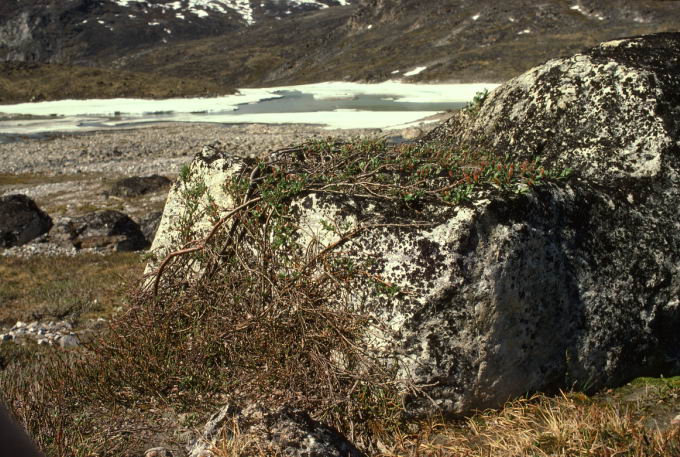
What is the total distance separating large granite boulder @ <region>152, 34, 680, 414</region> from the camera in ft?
13.6

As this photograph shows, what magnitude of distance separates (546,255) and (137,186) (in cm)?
2255

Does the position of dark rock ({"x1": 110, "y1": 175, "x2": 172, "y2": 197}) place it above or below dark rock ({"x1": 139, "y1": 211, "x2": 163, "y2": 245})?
above

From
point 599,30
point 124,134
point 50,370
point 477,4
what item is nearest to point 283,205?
point 50,370

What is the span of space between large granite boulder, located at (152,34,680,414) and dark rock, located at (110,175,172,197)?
65.6 ft

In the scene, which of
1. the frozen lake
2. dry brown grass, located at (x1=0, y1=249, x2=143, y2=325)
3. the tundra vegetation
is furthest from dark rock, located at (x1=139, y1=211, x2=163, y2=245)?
the frozen lake

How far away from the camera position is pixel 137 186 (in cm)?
2452

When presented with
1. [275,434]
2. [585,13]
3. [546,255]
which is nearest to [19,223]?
[275,434]

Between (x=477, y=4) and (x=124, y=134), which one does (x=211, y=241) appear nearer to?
(x=124, y=134)

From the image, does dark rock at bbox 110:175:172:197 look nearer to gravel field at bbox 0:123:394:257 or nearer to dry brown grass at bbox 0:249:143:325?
gravel field at bbox 0:123:394:257

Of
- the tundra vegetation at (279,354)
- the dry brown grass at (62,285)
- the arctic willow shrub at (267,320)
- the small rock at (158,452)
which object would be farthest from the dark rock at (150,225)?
the small rock at (158,452)

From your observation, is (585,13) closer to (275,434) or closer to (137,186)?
(137,186)

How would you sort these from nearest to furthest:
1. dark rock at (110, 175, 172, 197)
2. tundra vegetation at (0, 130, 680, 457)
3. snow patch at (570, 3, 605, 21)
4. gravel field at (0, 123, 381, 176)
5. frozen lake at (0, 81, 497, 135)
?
tundra vegetation at (0, 130, 680, 457)
dark rock at (110, 175, 172, 197)
gravel field at (0, 123, 381, 176)
frozen lake at (0, 81, 497, 135)
snow patch at (570, 3, 605, 21)

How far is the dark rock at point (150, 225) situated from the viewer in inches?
704

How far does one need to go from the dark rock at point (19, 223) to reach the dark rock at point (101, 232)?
90 centimetres
